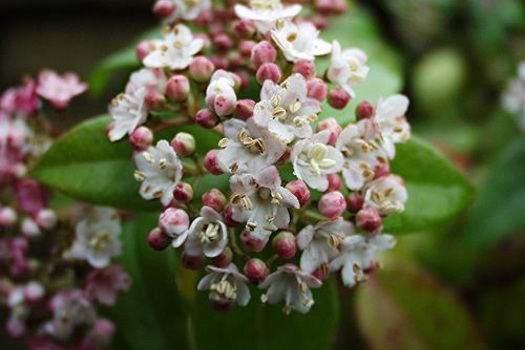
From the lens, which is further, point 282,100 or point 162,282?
point 162,282

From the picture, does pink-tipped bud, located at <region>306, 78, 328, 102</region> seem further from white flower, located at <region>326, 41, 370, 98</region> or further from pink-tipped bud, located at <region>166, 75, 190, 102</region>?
pink-tipped bud, located at <region>166, 75, 190, 102</region>

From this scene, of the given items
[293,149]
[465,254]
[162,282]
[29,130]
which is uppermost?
[293,149]

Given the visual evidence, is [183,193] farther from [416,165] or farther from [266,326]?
[416,165]

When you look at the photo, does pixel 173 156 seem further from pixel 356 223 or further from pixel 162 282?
pixel 162 282

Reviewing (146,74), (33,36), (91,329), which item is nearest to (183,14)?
(146,74)

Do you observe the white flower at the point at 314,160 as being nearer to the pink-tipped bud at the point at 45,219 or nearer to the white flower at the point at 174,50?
the white flower at the point at 174,50

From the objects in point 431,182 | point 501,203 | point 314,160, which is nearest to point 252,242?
point 314,160

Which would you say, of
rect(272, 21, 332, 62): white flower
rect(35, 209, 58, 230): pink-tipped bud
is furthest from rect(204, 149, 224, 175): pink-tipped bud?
rect(35, 209, 58, 230): pink-tipped bud
